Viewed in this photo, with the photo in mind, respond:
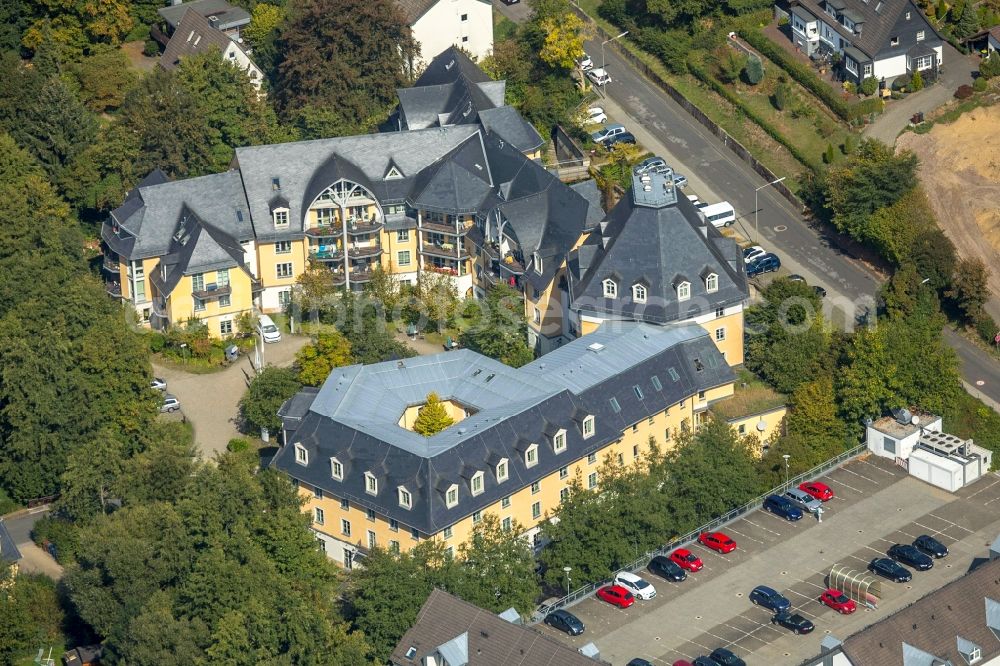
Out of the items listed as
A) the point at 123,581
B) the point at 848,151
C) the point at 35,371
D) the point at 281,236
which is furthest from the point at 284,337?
the point at 848,151

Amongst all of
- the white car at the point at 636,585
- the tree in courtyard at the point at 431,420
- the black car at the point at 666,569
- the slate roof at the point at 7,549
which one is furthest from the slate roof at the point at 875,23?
the slate roof at the point at 7,549

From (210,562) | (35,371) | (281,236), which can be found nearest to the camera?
(210,562)

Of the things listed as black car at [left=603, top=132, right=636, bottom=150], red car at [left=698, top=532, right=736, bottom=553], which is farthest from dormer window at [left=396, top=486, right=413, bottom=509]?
black car at [left=603, top=132, right=636, bottom=150]

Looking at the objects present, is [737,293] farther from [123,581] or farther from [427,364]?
[123,581]

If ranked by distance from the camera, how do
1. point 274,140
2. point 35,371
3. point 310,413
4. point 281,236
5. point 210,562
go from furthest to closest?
point 274,140 → point 281,236 → point 35,371 → point 310,413 → point 210,562

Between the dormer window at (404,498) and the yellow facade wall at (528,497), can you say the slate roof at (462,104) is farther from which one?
the dormer window at (404,498)
